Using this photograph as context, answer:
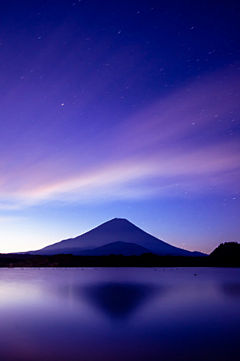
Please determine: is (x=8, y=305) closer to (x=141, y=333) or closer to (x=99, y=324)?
(x=99, y=324)

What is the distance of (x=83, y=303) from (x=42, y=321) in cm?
713

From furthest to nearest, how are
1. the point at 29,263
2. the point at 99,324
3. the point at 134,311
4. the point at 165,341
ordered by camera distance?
the point at 29,263 → the point at 134,311 → the point at 99,324 → the point at 165,341

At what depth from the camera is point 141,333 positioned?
14977mm

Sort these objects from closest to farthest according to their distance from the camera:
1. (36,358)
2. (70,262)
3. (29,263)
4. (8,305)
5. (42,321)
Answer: (36,358) < (42,321) < (8,305) < (29,263) < (70,262)

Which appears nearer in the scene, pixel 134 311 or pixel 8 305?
pixel 134 311

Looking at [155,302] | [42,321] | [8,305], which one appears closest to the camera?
[42,321]

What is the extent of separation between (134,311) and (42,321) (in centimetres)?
603

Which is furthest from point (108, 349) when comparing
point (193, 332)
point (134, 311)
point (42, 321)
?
point (134, 311)

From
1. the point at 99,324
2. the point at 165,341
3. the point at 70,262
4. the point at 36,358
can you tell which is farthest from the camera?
the point at 70,262

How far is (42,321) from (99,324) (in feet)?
11.2

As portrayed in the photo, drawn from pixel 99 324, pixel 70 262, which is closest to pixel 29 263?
pixel 70 262

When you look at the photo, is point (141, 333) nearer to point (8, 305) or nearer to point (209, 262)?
point (8, 305)

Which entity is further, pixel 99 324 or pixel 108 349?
pixel 99 324

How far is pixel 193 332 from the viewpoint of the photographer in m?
15.3
